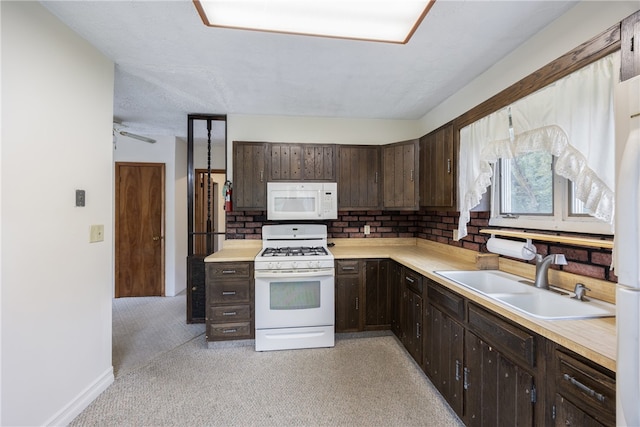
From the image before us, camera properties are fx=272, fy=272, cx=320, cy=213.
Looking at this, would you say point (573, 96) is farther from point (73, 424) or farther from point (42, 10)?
point (73, 424)

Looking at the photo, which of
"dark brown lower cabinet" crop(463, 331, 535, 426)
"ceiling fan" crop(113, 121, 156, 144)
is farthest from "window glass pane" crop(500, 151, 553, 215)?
"ceiling fan" crop(113, 121, 156, 144)

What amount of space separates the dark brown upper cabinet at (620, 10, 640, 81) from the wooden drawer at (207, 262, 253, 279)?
2.61 m

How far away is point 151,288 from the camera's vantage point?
4039 millimetres

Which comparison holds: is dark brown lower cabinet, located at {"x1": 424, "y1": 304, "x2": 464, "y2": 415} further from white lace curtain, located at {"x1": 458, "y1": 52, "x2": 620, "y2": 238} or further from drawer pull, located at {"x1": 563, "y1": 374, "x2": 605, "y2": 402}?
white lace curtain, located at {"x1": 458, "y1": 52, "x2": 620, "y2": 238}

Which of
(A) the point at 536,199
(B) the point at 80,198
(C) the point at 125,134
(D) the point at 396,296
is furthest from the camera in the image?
(C) the point at 125,134

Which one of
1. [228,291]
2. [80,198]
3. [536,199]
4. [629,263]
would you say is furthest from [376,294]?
[80,198]

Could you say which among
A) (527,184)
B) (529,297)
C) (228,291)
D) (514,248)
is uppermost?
(527,184)

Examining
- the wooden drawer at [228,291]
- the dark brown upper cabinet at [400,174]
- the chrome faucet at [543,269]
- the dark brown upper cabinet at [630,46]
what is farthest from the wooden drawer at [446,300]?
the wooden drawer at [228,291]

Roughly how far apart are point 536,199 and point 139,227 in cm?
465

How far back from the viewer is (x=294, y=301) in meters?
2.62

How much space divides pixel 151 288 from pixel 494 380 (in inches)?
170

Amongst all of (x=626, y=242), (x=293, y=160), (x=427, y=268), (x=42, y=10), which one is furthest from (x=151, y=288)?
(x=626, y=242)

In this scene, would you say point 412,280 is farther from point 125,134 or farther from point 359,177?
point 125,134

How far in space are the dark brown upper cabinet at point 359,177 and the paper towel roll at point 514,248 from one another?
1342 millimetres
